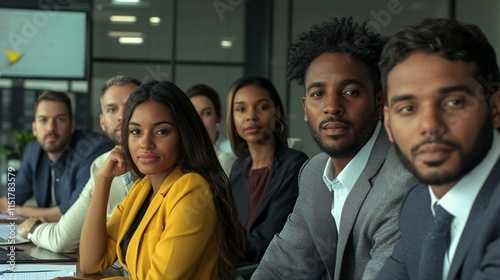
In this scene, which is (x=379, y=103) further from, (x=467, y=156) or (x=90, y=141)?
(x=90, y=141)

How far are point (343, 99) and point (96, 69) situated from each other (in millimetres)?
6842

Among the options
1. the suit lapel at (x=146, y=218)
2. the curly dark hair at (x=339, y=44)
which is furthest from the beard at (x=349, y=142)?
the suit lapel at (x=146, y=218)

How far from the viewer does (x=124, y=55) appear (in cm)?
909

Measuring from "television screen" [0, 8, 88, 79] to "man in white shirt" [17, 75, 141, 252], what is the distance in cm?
386

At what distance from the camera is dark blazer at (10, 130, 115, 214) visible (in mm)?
A: 4645

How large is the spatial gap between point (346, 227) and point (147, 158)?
787mm

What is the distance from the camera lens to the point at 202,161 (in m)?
2.69

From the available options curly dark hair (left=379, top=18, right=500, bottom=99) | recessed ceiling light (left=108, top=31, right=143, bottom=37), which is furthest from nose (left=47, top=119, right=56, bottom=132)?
recessed ceiling light (left=108, top=31, right=143, bottom=37)

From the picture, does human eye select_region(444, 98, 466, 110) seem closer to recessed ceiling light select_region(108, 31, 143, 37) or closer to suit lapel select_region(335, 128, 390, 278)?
suit lapel select_region(335, 128, 390, 278)

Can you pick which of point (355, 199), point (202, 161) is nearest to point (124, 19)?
point (202, 161)

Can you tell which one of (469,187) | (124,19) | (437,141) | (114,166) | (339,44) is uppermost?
(124,19)

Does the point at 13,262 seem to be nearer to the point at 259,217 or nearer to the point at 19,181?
the point at 259,217

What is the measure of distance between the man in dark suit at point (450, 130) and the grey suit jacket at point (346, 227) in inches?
20.8

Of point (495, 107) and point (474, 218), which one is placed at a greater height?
point (495, 107)
